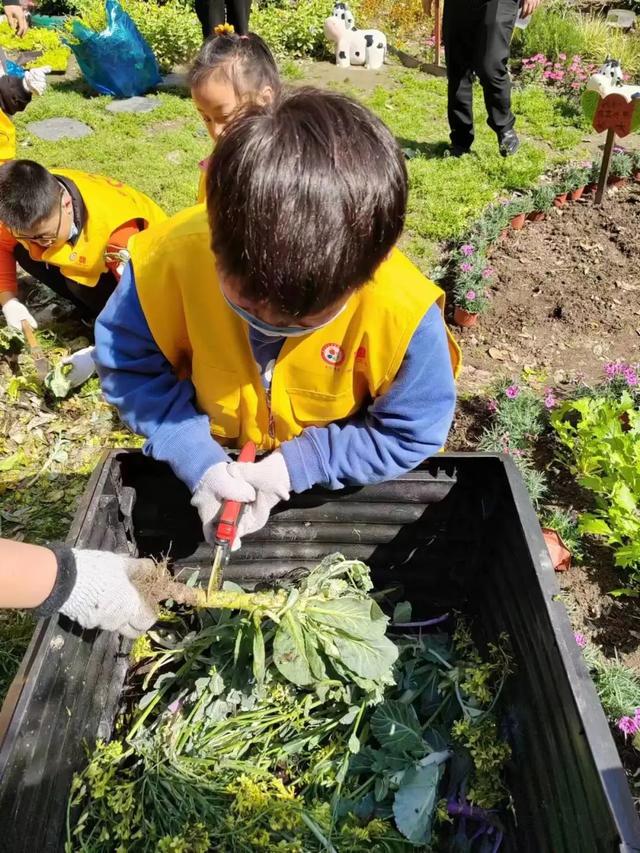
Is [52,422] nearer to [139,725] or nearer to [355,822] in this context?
[139,725]

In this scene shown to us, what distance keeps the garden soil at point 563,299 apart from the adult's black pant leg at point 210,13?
11.6 feet

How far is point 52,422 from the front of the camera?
327cm

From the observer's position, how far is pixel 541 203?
4434 millimetres

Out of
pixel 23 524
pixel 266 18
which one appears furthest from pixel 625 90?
pixel 266 18

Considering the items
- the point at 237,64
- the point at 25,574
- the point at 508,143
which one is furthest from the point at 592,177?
the point at 25,574

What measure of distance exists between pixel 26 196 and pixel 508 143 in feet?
12.7

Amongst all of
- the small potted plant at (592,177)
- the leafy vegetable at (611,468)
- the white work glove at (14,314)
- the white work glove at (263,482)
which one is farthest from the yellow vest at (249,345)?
the small potted plant at (592,177)

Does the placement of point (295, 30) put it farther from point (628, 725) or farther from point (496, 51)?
point (628, 725)

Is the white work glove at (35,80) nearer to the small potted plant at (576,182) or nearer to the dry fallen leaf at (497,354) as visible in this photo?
the dry fallen leaf at (497,354)

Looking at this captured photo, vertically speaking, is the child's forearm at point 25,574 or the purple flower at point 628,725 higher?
the child's forearm at point 25,574

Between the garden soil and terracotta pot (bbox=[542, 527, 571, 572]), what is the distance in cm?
111

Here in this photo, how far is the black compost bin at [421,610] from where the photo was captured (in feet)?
4.18

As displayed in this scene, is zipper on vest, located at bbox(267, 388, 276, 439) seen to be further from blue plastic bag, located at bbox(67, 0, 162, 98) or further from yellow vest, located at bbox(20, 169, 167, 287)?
blue plastic bag, located at bbox(67, 0, 162, 98)

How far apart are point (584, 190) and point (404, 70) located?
10.9ft
